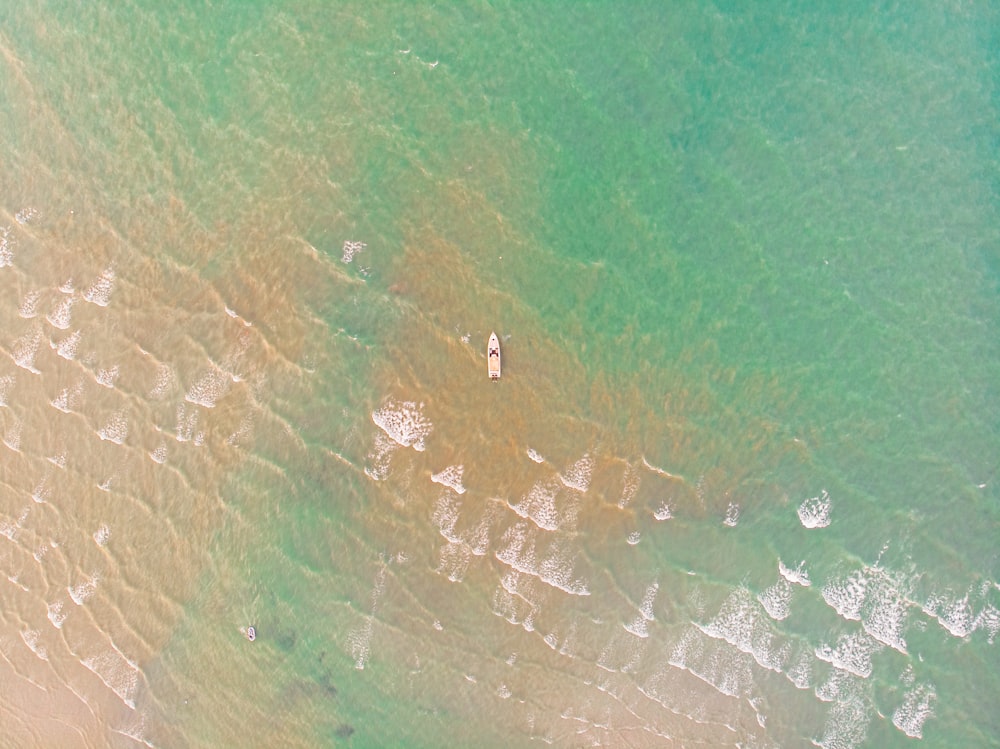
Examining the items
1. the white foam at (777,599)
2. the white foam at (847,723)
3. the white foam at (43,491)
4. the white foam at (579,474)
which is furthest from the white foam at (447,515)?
the white foam at (847,723)

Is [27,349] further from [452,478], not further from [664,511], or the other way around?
[664,511]

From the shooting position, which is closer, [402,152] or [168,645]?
[402,152]

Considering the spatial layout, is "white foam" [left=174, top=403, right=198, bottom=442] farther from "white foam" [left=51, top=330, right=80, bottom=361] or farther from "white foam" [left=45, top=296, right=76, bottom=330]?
"white foam" [left=45, top=296, right=76, bottom=330]

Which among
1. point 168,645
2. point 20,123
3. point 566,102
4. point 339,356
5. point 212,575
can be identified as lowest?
point 168,645

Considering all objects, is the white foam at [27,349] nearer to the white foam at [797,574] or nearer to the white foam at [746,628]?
the white foam at [746,628]

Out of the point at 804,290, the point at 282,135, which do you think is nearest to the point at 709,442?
the point at 804,290

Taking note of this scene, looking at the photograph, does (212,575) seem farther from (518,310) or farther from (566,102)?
(566,102)

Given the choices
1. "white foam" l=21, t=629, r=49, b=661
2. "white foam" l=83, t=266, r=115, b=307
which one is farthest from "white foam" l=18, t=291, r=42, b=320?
"white foam" l=21, t=629, r=49, b=661

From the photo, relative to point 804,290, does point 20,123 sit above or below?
below
